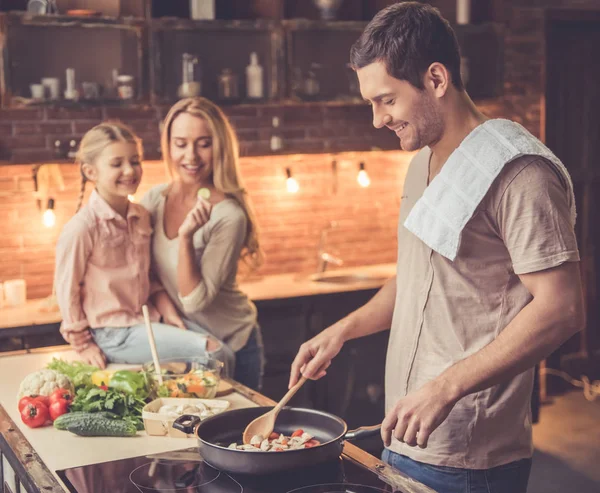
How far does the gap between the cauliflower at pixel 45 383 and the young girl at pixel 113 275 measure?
51 centimetres

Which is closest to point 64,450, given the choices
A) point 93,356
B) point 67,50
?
point 93,356

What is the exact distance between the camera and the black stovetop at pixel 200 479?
194 centimetres

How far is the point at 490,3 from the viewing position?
222 inches

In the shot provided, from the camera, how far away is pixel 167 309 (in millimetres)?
3574

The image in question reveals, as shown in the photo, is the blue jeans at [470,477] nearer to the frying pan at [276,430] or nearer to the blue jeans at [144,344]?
the frying pan at [276,430]

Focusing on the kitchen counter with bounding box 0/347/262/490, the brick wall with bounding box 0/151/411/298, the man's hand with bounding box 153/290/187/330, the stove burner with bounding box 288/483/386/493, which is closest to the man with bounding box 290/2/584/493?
the stove burner with bounding box 288/483/386/493

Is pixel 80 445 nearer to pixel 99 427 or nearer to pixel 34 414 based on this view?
pixel 99 427

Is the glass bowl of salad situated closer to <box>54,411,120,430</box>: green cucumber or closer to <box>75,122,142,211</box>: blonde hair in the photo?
<box>54,411,120,430</box>: green cucumber

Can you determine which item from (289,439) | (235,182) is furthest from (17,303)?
(289,439)

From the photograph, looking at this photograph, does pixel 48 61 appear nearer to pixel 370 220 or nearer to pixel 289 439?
pixel 370 220

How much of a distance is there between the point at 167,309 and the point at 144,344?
306mm

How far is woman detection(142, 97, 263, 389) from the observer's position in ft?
11.8

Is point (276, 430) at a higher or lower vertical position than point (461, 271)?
lower

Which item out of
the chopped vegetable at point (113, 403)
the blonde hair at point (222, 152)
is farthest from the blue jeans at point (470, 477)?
the blonde hair at point (222, 152)
